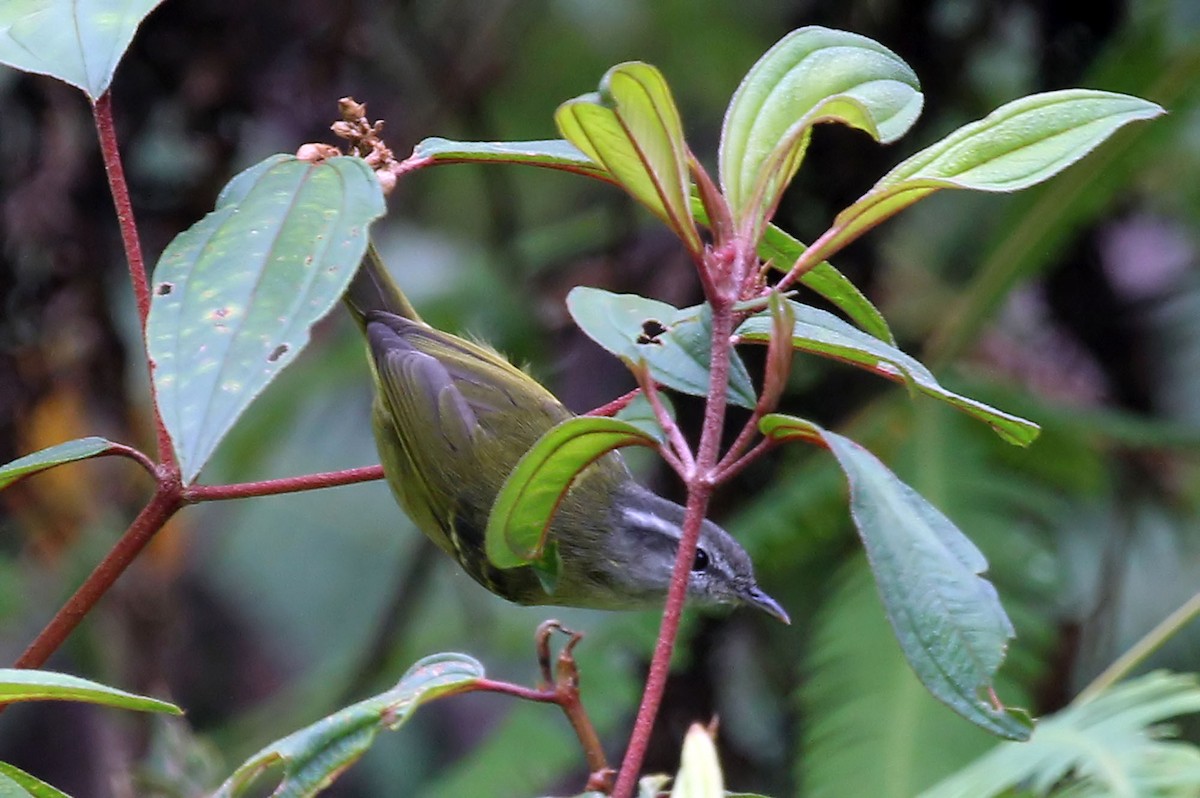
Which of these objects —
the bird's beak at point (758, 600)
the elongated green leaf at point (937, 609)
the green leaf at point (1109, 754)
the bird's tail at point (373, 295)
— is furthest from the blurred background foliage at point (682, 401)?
the elongated green leaf at point (937, 609)

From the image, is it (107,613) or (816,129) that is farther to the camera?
(107,613)

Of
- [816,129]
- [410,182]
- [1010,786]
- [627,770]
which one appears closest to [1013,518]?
[816,129]

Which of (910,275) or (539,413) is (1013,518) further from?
(539,413)

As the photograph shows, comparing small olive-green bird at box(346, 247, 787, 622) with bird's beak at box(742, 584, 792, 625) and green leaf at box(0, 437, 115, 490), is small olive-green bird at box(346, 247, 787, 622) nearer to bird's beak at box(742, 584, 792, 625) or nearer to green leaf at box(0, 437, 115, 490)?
bird's beak at box(742, 584, 792, 625)

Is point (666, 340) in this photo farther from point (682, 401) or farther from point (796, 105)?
point (682, 401)

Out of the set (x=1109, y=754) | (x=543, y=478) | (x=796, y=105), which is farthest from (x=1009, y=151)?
(x=1109, y=754)

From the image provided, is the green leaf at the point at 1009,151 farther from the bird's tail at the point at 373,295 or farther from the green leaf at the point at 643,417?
the bird's tail at the point at 373,295
